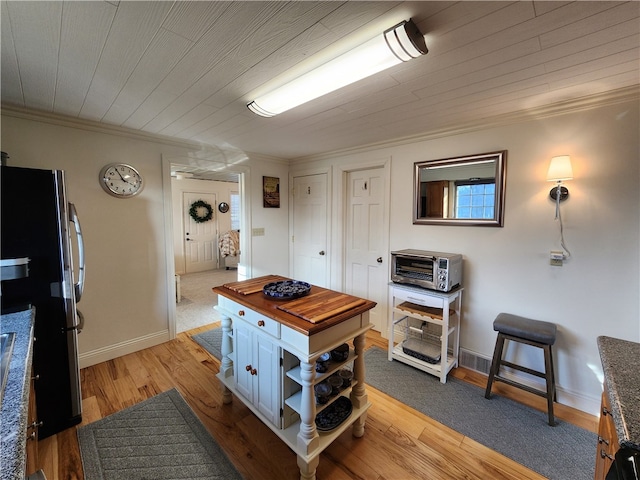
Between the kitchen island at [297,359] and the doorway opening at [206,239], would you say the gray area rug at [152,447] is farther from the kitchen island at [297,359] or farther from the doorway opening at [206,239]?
the doorway opening at [206,239]

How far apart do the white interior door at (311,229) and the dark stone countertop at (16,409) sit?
2.82 meters

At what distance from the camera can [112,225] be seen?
2.55m

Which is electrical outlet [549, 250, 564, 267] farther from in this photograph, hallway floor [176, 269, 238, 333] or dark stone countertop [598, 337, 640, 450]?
hallway floor [176, 269, 238, 333]

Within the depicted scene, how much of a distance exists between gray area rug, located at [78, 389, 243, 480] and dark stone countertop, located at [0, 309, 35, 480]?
0.91 metres

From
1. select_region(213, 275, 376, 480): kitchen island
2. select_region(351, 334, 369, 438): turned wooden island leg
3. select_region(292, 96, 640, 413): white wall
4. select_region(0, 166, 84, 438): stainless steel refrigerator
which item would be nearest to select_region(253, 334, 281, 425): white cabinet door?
select_region(213, 275, 376, 480): kitchen island

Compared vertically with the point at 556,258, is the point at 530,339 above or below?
below

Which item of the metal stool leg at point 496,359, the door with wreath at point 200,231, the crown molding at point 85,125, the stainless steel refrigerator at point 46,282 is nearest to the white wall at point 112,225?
the crown molding at point 85,125

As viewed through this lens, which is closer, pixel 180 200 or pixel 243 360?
pixel 243 360

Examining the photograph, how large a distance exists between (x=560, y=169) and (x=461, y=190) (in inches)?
27.9

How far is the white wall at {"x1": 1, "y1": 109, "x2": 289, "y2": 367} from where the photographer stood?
220cm

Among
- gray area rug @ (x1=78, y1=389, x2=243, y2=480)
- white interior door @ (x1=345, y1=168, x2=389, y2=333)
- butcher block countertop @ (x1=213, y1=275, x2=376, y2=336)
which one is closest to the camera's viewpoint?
butcher block countertop @ (x1=213, y1=275, x2=376, y2=336)

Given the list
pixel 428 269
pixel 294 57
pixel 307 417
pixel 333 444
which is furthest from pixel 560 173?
pixel 333 444

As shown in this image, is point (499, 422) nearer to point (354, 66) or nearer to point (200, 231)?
point (354, 66)

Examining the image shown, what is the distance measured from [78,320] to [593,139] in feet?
12.5
